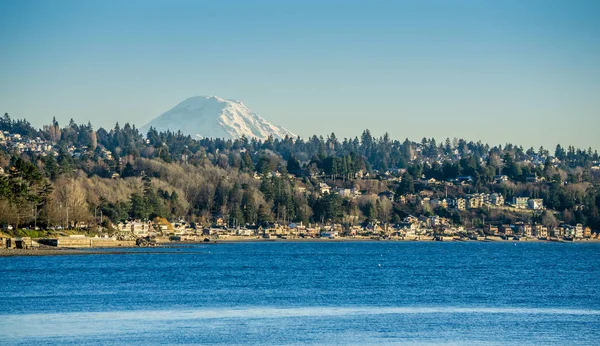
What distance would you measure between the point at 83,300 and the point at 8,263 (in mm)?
34026

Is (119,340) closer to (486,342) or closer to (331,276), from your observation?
(486,342)

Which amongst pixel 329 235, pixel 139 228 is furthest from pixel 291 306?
pixel 329 235

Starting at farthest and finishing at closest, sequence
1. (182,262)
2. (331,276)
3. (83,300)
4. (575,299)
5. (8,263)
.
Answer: (182,262)
(8,263)
(331,276)
(575,299)
(83,300)

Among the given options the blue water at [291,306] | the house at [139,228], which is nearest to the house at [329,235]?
the house at [139,228]

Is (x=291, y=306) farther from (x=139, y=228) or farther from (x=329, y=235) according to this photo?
(x=329, y=235)

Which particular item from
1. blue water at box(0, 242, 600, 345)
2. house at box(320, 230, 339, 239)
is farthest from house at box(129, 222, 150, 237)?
blue water at box(0, 242, 600, 345)

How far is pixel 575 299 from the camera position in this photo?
2191 inches

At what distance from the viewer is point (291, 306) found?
50.2 meters

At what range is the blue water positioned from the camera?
39.2m

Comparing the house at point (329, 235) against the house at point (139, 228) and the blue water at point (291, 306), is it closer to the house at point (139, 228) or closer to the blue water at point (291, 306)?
the house at point (139, 228)

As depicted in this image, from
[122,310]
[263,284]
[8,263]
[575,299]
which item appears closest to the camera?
[122,310]

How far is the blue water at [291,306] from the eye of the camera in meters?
39.2

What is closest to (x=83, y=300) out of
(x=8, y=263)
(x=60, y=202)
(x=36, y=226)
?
(x=8, y=263)

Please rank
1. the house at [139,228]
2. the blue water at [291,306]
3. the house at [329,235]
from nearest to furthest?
the blue water at [291,306] < the house at [139,228] < the house at [329,235]
